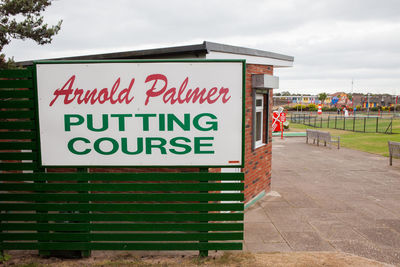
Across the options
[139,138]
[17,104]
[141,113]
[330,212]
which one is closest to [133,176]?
[139,138]

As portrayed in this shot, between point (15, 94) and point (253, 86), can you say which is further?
point (253, 86)

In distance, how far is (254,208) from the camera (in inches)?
280

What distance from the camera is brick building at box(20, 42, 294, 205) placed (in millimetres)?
5434

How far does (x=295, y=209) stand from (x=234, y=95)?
13.0ft

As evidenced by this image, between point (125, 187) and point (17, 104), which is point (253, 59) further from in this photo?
point (17, 104)

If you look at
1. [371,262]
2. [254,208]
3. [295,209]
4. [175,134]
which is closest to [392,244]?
[371,262]

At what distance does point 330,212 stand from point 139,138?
482cm

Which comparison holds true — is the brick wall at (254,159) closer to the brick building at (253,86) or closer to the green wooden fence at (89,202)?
the brick building at (253,86)

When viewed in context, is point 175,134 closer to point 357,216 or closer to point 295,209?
point 295,209

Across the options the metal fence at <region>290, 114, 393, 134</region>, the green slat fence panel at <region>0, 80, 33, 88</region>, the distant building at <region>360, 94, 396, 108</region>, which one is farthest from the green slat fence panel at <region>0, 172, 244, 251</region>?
the distant building at <region>360, 94, 396, 108</region>

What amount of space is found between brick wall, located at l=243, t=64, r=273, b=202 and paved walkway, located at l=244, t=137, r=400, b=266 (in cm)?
39

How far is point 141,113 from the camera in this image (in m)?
4.34

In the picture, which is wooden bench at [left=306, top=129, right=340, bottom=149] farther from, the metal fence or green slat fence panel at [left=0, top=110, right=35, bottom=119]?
green slat fence panel at [left=0, top=110, right=35, bottom=119]

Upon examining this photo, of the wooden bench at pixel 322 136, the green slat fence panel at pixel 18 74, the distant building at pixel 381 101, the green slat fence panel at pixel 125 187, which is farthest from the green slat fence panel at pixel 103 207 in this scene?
the distant building at pixel 381 101
